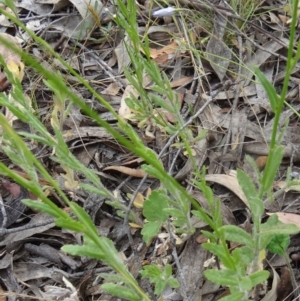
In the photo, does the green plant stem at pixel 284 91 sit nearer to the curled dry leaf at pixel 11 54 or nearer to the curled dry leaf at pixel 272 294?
the curled dry leaf at pixel 272 294

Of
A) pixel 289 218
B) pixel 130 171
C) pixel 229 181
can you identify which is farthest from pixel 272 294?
pixel 130 171

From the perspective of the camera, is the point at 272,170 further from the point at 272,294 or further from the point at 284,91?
the point at 272,294

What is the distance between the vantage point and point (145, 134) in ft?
5.84

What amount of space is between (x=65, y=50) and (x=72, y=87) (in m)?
0.27

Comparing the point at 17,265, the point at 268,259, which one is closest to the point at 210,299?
the point at 268,259

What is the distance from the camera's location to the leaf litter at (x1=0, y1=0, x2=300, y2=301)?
1520 mm

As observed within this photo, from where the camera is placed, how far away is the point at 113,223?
5.36ft

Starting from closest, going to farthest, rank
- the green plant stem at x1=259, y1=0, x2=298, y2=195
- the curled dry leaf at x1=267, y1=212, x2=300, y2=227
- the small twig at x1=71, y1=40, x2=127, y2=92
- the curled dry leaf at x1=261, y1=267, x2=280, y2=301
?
the green plant stem at x1=259, y1=0, x2=298, y2=195
the curled dry leaf at x1=261, y1=267, x2=280, y2=301
the curled dry leaf at x1=267, y1=212, x2=300, y2=227
the small twig at x1=71, y1=40, x2=127, y2=92

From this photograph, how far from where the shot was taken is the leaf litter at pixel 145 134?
152 centimetres

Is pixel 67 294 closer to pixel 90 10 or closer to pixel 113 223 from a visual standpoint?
pixel 113 223

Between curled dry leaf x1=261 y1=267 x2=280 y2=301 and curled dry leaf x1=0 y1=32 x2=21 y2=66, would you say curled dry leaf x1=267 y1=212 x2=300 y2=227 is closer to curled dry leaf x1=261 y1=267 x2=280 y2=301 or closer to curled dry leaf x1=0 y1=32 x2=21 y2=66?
curled dry leaf x1=261 y1=267 x2=280 y2=301

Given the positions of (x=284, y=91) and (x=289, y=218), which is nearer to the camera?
(x=284, y=91)

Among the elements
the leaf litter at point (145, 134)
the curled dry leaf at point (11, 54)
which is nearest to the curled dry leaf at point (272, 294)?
the leaf litter at point (145, 134)

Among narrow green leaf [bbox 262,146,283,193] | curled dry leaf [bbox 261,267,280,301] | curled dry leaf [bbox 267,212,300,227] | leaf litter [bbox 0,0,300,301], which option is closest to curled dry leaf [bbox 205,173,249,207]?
leaf litter [bbox 0,0,300,301]
